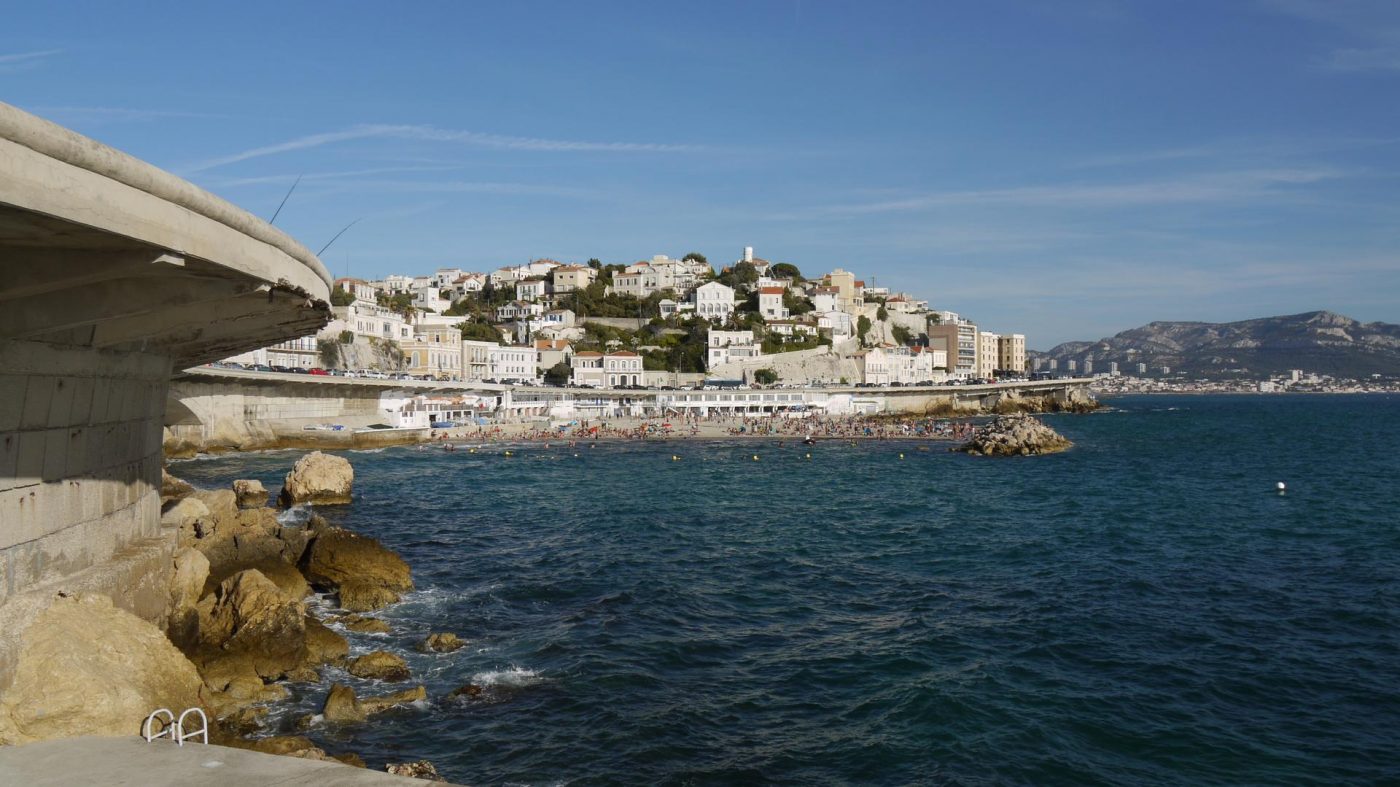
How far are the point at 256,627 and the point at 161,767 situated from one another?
7.18 metres

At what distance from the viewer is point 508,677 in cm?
1380

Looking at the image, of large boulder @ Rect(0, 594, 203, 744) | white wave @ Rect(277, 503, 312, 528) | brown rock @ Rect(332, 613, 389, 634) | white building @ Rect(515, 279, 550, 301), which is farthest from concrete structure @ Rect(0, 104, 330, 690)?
white building @ Rect(515, 279, 550, 301)

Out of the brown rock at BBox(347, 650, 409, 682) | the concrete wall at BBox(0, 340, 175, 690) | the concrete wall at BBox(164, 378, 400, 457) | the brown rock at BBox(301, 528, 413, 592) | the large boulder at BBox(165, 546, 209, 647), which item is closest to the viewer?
the concrete wall at BBox(0, 340, 175, 690)

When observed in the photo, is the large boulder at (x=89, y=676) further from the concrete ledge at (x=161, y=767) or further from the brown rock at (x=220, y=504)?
the brown rock at (x=220, y=504)

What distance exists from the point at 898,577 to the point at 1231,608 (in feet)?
22.6

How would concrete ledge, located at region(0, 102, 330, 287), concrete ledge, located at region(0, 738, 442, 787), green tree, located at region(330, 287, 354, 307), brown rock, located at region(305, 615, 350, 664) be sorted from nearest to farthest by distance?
1. concrete ledge, located at region(0, 102, 330, 287)
2. concrete ledge, located at region(0, 738, 442, 787)
3. brown rock, located at region(305, 615, 350, 664)
4. green tree, located at region(330, 287, 354, 307)

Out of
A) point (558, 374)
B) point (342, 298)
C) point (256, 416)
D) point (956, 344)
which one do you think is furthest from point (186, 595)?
point (956, 344)

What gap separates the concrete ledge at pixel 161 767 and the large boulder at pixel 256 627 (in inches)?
232

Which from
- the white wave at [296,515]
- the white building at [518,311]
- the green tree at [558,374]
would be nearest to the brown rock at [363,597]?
the white wave at [296,515]

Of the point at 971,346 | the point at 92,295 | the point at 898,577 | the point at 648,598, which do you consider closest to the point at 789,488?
the point at 898,577

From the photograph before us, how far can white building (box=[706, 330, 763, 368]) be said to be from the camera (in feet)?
361

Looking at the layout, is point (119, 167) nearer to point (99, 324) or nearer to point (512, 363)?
point (99, 324)

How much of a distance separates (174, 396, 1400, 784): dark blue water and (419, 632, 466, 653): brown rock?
0.37 meters

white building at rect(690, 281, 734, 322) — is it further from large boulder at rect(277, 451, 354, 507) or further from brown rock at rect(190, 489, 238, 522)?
brown rock at rect(190, 489, 238, 522)
